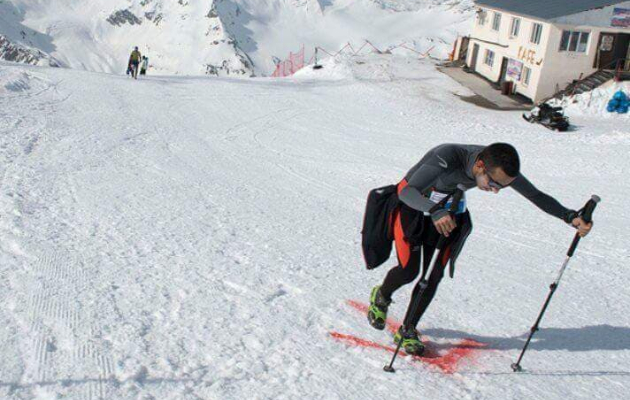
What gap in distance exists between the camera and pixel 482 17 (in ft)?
121

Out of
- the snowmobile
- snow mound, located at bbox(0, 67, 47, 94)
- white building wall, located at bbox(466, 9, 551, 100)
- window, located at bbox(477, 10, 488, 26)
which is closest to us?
snow mound, located at bbox(0, 67, 47, 94)

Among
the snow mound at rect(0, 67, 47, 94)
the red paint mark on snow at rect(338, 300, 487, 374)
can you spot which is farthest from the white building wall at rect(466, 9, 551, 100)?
the red paint mark on snow at rect(338, 300, 487, 374)

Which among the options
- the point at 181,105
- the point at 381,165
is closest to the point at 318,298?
the point at 381,165

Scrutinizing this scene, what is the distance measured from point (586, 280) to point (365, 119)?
14.4 m

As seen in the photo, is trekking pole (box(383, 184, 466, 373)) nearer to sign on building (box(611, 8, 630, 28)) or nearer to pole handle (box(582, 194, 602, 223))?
pole handle (box(582, 194, 602, 223))

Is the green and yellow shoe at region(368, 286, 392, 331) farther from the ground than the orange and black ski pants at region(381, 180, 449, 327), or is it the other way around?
the orange and black ski pants at region(381, 180, 449, 327)

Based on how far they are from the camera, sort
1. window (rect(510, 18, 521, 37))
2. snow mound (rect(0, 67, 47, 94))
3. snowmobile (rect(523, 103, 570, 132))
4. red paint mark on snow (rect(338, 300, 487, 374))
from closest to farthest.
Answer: red paint mark on snow (rect(338, 300, 487, 374)) < snow mound (rect(0, 67, 47, 94)) < snowmobile (rect(523, 103, 570, 132)) < window (rect(510, 18, 521, 37))

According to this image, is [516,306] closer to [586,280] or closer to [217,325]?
[586,280]

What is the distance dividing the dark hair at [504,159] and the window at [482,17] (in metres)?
35.1

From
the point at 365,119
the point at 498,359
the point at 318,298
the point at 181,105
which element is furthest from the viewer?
the point at 365,119

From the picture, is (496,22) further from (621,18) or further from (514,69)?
(621,18)

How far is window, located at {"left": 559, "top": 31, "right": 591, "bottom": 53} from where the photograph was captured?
92.9ft

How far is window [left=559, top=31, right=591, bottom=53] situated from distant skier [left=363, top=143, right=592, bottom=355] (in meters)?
26.9

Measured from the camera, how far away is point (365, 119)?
20.9 m
